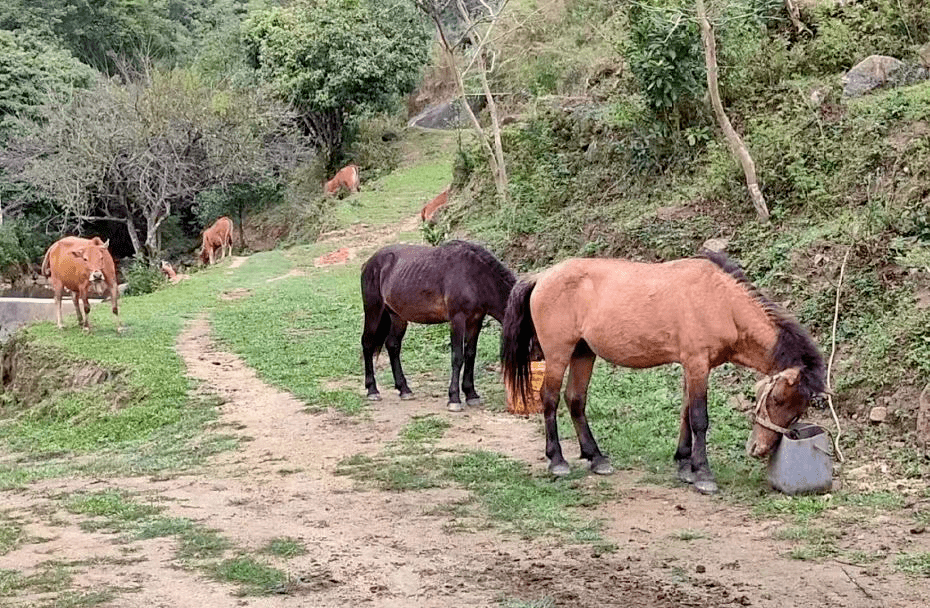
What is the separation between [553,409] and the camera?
794 cm

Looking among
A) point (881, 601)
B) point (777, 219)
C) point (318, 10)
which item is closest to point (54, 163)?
point (318, 10)

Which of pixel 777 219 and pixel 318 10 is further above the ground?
pixel 318 10

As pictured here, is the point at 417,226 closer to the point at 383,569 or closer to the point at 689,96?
the point at 689,96

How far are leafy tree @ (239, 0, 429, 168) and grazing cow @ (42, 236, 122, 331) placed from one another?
17.8 meters

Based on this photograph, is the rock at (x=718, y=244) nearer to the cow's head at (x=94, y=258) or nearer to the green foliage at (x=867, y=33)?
the green foliage at (x=867, y=33)

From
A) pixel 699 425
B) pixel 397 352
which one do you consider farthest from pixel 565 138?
pixel 699 425

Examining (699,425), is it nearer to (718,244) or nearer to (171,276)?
(718,244)

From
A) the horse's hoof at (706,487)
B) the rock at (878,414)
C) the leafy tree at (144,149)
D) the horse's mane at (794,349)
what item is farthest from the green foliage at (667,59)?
the leafy tree at (144,149)

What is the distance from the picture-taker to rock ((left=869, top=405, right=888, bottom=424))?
313 inches

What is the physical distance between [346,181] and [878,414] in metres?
26.7

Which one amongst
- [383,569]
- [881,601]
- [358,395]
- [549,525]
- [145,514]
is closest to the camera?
[881,601]

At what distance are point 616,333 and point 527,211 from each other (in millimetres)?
9936

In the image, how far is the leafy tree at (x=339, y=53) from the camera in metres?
33.2

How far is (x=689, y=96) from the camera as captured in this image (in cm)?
1512
